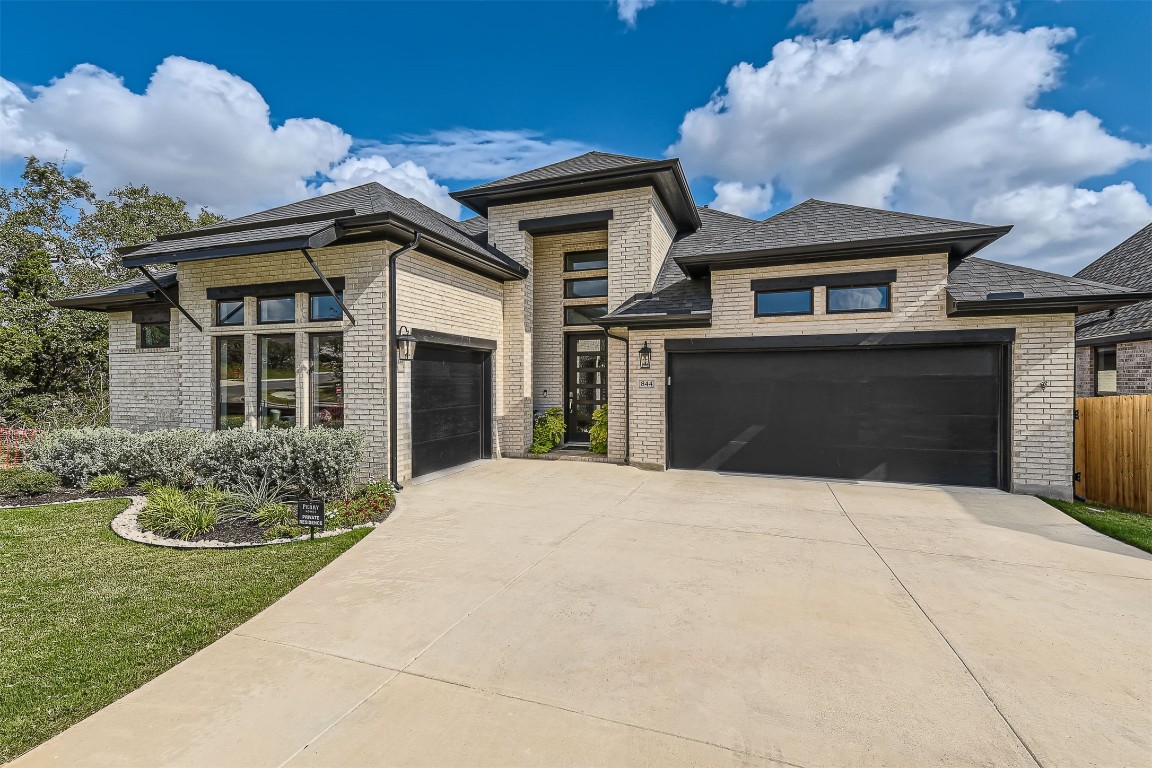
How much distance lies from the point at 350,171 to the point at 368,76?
462 inches

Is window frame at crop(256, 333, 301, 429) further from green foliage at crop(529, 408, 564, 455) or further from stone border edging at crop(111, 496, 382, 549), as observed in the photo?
green foliage at crop(529, 408, 564, 455)

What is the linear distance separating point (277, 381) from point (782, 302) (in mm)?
9015

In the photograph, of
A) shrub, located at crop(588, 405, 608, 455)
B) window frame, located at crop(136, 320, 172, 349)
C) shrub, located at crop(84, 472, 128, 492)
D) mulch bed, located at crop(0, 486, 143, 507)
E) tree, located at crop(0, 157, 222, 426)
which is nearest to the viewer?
mulch bed, located at crop(0, 486, 143, 507)

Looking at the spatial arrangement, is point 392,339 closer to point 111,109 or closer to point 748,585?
point 748,585

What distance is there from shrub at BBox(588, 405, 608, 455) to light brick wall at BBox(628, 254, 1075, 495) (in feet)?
4.59

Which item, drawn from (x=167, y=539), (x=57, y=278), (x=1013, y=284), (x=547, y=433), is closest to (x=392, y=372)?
(x=167, y=539)

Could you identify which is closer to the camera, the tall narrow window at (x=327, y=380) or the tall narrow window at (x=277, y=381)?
the tall narrow window at (x=327, y=380)

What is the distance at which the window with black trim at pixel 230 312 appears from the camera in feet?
27.9

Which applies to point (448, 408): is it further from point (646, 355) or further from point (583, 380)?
point (646, 355)

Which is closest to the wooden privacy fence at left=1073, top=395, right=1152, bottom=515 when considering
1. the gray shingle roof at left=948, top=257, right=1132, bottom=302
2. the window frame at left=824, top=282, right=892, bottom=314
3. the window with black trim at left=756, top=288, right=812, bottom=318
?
the gray shingle roof at left=948, top=257, right=1132, bottom=302

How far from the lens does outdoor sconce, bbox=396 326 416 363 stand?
7473mm

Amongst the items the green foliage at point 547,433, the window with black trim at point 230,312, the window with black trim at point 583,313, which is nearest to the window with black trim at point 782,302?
the window with black trim at point 583,313

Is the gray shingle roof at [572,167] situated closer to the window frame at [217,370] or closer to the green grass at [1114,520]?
the window frame at [217,370]

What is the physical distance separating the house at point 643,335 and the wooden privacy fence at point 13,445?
4.80 feet
